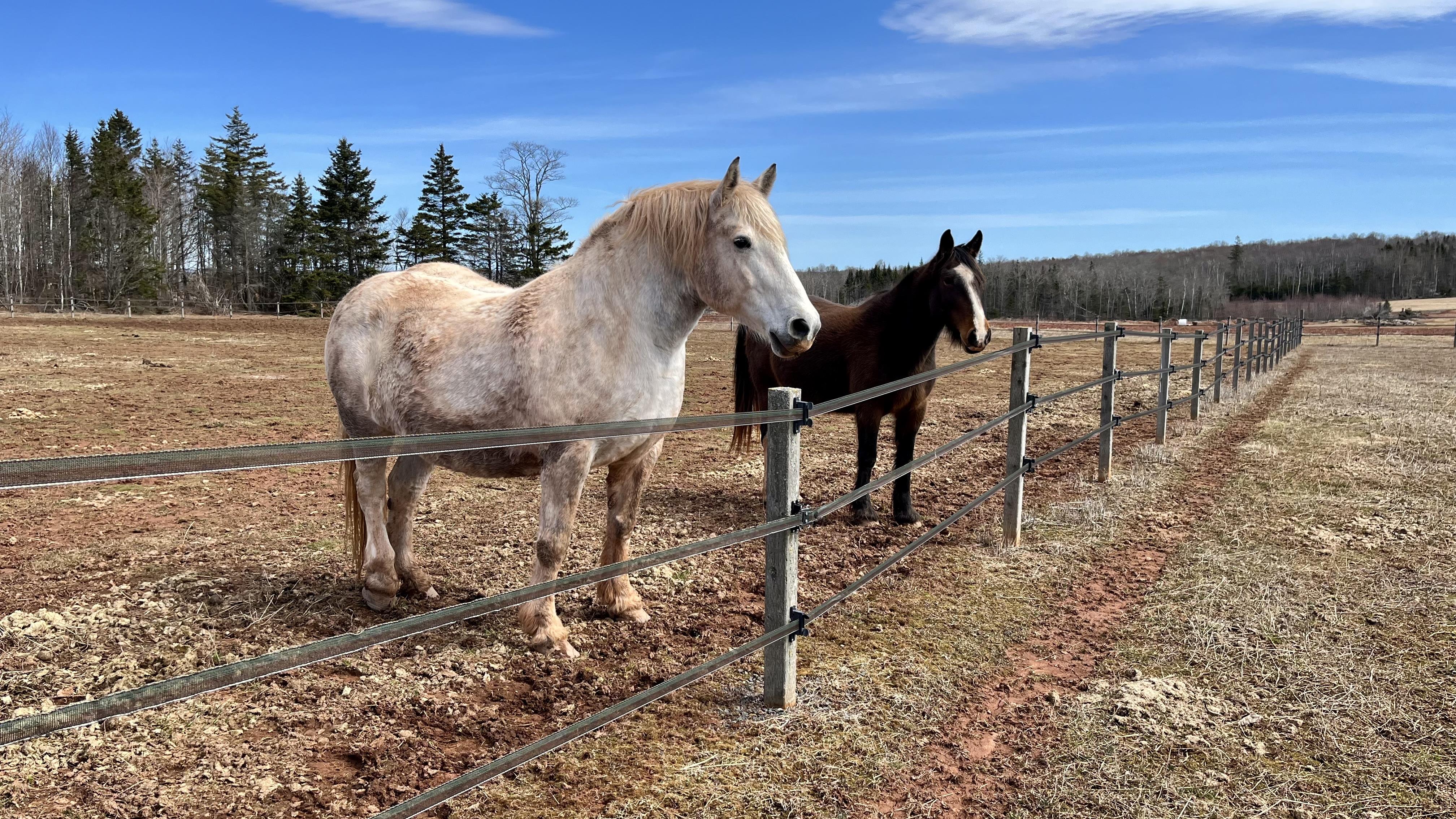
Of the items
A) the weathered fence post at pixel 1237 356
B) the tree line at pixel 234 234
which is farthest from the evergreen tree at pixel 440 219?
the weathered fence post at pixel 1237 356

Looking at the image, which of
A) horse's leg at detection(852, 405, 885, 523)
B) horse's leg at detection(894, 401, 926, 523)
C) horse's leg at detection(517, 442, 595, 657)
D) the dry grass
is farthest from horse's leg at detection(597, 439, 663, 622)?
horse's leg at detection(894, 401, 926, 523)

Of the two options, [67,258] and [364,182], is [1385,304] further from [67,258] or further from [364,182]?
[67,258]

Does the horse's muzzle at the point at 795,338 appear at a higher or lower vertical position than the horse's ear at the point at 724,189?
lower

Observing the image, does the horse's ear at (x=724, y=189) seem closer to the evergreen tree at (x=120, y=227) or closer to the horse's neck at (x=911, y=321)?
the horse's neck at (x=911, y=321)

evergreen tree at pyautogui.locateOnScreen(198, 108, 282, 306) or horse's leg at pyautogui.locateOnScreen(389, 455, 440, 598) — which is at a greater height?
evergreen tree at pyautogui.locateOnScreen(198, 108, 282, 306)

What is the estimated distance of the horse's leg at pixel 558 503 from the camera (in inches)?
130

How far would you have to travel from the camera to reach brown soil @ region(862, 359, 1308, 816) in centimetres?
257

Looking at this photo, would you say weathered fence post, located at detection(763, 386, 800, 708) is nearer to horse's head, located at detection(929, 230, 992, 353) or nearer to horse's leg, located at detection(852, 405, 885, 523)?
→ horse's leg, located at detection(852, 405, 885, 523)

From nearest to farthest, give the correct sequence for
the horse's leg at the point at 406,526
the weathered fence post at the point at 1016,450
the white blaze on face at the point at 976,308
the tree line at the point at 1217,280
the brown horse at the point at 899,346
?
the horse's leg at the point at 406,526 < the weathered fence post at the point at 1016,450 < the white blaze on face at the point at 976,308 < the brown horse at the point at 899,346 < the tree line at the point at 1217,280

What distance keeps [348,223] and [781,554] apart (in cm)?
4707

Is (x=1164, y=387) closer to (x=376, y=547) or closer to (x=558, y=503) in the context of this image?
(x=558, y=503)

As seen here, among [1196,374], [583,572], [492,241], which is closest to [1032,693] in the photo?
[583,572]

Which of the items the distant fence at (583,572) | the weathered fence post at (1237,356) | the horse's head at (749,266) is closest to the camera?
the distant fence at (583,572)

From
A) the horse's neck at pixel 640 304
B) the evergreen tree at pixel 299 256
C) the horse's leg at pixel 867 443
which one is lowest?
the horse's leg at pixel 867 443
